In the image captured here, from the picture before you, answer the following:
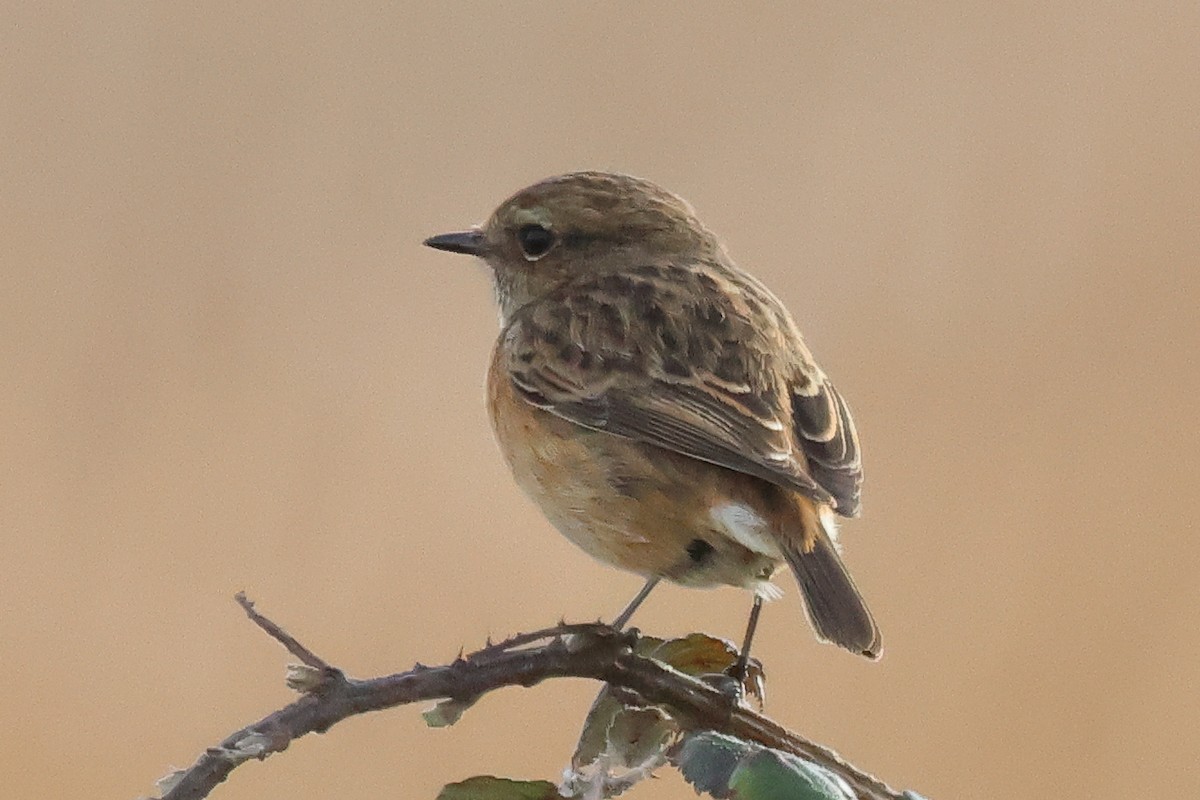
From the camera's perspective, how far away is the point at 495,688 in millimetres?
1631

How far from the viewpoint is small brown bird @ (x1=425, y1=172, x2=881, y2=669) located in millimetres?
2551

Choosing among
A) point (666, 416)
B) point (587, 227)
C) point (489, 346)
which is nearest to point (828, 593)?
point (666, 416)

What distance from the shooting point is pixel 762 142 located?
18.2 ft

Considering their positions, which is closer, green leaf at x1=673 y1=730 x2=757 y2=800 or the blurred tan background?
green leaf at x1=673 y1=730 x2=757 y2=800

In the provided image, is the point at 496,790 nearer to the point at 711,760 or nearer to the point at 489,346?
the point at 711,760

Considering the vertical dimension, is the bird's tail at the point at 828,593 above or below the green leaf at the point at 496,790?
above

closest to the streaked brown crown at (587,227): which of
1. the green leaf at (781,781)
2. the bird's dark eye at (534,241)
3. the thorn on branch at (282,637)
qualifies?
the bird's dark eye at (534,241)

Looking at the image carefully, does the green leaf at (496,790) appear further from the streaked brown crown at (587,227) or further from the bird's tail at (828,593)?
the streaked brown crown at (587,227)

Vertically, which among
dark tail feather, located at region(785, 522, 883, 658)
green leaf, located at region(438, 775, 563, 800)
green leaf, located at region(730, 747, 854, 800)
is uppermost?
dark tail feather, located at region(785, 522, 883, 658)

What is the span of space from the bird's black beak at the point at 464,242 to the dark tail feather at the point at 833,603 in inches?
59.4

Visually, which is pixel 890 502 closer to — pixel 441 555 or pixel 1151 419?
pixel 1151 419

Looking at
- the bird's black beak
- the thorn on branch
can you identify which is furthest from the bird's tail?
the bird's black beak

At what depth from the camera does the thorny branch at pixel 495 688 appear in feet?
4.69

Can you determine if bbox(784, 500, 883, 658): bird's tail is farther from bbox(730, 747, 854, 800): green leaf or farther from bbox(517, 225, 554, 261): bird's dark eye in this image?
bbox(517, 225, 554, 261): bird's dark eye
